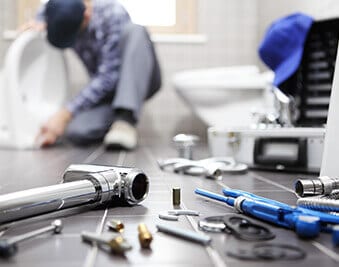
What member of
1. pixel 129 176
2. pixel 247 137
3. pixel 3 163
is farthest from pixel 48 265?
pixel 3 163

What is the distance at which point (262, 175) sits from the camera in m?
1.26

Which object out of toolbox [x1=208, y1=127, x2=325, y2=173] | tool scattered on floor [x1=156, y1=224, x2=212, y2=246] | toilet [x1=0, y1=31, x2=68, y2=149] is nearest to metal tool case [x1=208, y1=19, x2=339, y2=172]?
toolbox [x1=208, y1=127, x2=325, y2=173]

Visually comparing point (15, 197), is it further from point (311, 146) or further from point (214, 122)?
point (214, 122)

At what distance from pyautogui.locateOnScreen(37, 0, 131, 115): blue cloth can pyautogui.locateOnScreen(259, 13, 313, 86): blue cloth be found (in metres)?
0.96

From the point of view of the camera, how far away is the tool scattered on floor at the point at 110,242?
550 millimetres

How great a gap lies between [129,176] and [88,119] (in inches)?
67.6

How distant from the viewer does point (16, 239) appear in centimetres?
58

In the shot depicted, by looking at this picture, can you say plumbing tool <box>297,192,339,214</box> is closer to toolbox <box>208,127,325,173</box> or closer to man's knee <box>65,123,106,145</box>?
toolbox <box>208,127,325,173</box>

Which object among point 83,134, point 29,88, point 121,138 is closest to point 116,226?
point 121,138

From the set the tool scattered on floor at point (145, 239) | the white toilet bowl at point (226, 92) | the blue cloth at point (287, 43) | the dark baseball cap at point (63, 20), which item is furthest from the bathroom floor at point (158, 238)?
the white toilet bowl at point (226, 92)

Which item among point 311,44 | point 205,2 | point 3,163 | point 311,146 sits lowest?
point 3,163

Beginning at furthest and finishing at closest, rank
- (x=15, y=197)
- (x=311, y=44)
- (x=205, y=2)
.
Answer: (x=205, y=2) < (x=311, y=44) < (x=15, y=197)

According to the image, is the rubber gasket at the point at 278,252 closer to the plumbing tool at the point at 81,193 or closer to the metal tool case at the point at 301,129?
the plumbing tool at the point at 81,193

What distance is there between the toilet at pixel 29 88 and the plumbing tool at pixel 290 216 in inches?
68.7
